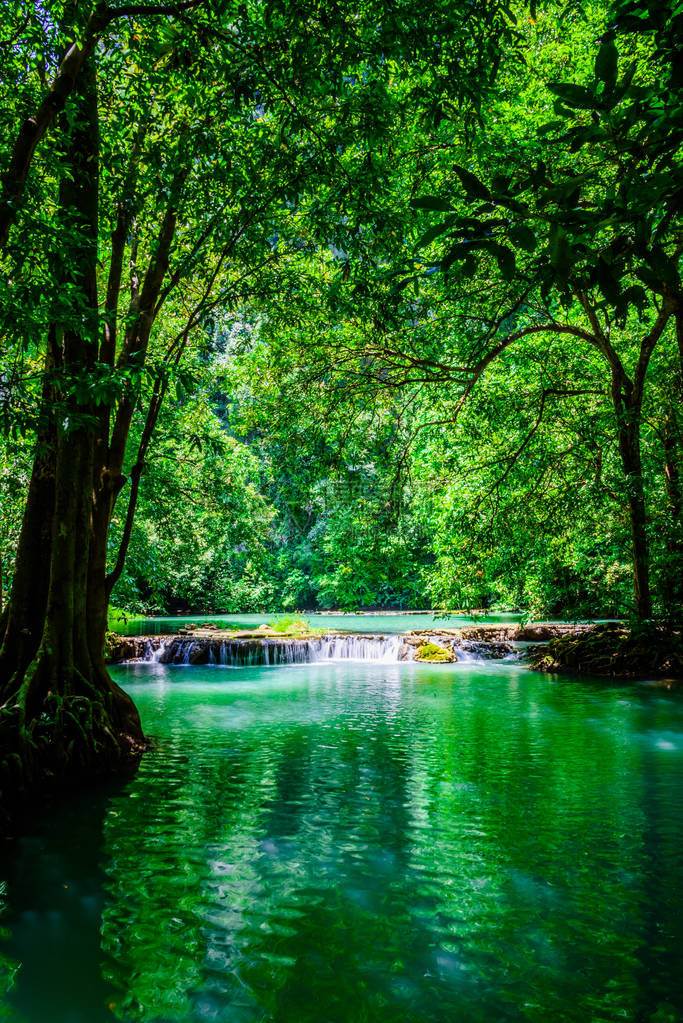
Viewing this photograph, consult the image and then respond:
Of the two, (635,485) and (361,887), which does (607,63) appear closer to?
(361,887)

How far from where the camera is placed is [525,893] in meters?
4.36

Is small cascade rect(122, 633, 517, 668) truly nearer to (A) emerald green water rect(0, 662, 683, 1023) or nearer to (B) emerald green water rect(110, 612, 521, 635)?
(B) emerald green water rect(110, 612, 521, 635)

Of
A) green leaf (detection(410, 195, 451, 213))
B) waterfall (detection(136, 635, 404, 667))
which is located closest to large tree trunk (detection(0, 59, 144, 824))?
green leaf (detection(410, 195, 451, 213))

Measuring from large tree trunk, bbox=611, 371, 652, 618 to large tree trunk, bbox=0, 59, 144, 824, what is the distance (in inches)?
360

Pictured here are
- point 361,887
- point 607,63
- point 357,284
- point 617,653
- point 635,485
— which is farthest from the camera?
point 617,653

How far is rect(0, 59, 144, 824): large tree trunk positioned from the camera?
6484mm

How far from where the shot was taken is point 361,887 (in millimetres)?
4504

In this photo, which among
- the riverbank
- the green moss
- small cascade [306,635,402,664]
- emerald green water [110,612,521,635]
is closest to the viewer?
the riverbank

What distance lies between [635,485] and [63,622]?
10.3 m

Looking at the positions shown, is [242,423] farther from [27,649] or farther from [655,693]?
[655,693]

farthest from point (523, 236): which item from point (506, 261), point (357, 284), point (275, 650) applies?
point (275, 650)

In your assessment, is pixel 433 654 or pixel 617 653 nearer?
pixel 617 653

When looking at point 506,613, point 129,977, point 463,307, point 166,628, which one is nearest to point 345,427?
point 463,307

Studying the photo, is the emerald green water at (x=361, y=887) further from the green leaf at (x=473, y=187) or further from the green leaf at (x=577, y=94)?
the green leaf at (x=577, y=94)
